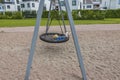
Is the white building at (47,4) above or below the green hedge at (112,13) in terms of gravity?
above

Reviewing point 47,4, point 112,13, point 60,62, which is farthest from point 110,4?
point 60,62

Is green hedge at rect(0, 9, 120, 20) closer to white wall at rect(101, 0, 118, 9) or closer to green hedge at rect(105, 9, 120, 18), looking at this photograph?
green hedge at rect(105, 9, 120, 18)

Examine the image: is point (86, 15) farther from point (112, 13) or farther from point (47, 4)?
point (47, 4)

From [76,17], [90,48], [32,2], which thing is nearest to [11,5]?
[32,2]

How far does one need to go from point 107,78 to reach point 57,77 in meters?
1.00

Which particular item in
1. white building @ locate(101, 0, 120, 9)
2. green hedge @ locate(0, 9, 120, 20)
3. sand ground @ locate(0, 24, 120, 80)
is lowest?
sand ground @ locate(0, 24, 120, 80)

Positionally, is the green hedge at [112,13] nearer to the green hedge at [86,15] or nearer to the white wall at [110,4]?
the green hedge at [86,15]

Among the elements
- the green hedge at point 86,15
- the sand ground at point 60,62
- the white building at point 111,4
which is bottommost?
the sand ground at point 60,62

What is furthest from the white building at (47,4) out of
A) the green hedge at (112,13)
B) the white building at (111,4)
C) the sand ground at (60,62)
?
the sand ground at (60,62)

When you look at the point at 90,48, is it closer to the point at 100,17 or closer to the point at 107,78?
the point at 107,78

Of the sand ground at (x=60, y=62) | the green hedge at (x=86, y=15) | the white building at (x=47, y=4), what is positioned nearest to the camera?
the sand ground at (x=60, y=62)

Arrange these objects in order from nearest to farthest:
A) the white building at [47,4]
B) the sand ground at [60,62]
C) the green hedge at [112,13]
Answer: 1. the sand ground at [60,62]
2. the green hedge at [112,13]
3. the white building at [47,4]

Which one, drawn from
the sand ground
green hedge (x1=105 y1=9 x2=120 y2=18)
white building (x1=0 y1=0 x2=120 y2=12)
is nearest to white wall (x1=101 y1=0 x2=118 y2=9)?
white building (x1=0 y1=0 x2=120 y2=12)

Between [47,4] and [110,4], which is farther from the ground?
[47,4]
